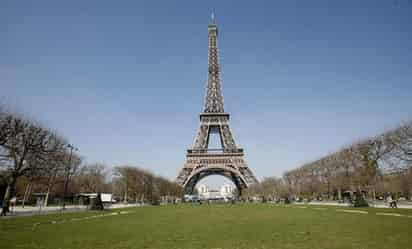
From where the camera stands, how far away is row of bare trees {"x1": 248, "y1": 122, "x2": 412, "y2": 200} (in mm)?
40625

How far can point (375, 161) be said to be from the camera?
4619cm

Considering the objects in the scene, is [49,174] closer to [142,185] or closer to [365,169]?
[142,185]

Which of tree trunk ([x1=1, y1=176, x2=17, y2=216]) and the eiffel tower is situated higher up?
the eiffel tower

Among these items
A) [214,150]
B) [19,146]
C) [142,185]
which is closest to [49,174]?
[19,146]

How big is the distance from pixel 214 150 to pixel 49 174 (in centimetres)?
4280

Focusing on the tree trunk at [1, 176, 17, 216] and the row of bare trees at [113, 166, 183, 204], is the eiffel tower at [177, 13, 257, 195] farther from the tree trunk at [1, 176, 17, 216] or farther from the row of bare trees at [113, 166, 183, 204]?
the tree trunk at [1, 176, 17, 216]

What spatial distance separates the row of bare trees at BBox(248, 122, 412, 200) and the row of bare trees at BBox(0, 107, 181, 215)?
32991mm

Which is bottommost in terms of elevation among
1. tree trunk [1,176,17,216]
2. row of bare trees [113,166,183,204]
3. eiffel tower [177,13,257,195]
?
tree trunk [1,176,17,216]

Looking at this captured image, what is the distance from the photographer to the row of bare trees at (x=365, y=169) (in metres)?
40.6

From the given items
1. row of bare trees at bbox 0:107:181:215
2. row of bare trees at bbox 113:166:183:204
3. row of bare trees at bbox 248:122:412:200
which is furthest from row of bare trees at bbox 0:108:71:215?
row of bare trees at bbox 248:122:412:200

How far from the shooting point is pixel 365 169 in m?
46.8

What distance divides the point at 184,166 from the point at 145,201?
12.5 m

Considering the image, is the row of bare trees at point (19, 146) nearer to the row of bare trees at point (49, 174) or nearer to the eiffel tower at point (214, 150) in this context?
the row of bare trees at point (49, 174)

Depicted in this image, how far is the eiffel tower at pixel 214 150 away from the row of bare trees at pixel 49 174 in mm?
7955
